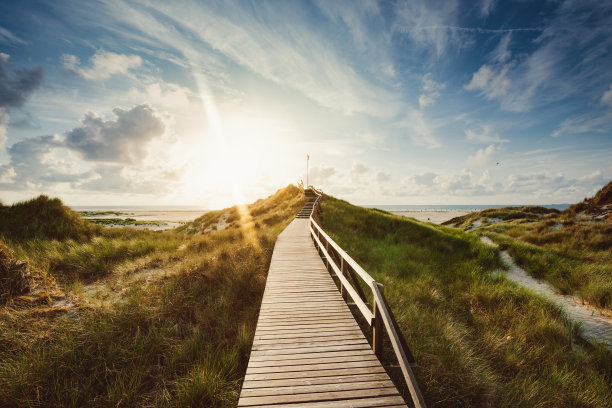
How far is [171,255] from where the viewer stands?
398 inches

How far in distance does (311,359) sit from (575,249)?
1808 cm

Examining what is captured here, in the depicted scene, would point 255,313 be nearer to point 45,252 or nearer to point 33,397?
point 33,397

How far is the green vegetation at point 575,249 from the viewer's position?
8.87 m

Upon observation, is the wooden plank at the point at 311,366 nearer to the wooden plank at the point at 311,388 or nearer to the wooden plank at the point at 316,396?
the wooden plank at the point at 311,388

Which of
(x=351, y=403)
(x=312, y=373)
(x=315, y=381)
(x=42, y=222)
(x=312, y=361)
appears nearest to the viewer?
(x=351, y=403)

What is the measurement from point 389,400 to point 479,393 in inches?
82.0

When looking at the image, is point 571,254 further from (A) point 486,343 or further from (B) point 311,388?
(B) point 311,388

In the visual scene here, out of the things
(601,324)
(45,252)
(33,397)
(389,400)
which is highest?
(45,252)

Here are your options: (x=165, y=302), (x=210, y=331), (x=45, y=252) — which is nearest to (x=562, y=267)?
(x=210, y=331)

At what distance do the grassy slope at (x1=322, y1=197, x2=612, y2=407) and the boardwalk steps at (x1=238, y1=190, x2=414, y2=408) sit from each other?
123 cm

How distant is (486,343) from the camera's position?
17.0 feet

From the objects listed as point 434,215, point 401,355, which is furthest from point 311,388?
point 434,215

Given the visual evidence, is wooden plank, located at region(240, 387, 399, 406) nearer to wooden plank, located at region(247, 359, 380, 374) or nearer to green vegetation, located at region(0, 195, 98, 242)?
wooden plank, located at region(247, 359, 380, 374)

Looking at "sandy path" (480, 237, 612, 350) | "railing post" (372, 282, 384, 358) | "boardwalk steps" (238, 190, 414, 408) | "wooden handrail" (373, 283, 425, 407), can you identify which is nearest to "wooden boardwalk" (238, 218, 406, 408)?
"boardwalk steps" (238, 190, 414, 408)
